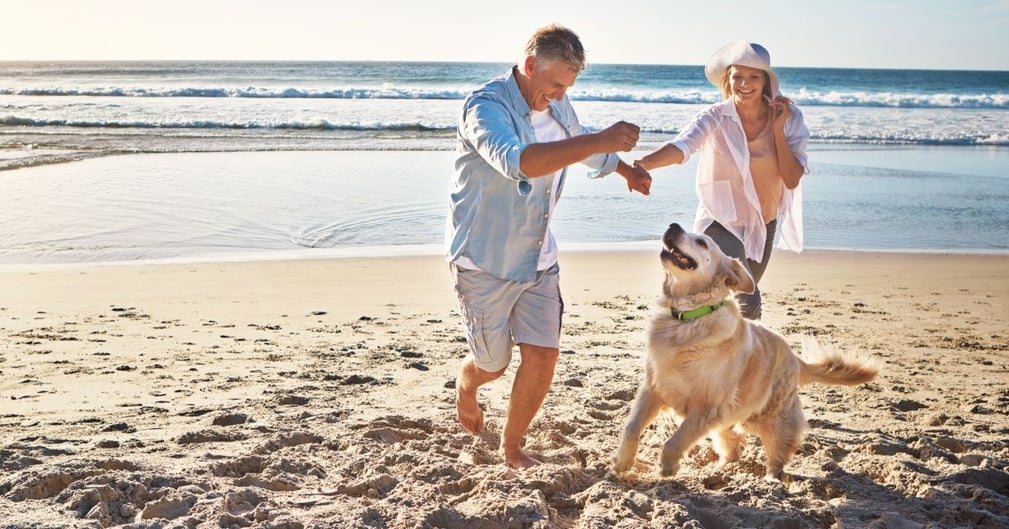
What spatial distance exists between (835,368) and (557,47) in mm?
2162

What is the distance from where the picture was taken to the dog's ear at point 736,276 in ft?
12.9

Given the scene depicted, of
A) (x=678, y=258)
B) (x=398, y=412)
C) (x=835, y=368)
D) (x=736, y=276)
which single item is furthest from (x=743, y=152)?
(x=398, y=412)

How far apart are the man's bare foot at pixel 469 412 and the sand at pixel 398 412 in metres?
0.07

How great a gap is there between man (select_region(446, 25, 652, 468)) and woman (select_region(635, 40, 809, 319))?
0.65m

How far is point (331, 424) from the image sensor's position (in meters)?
4.49

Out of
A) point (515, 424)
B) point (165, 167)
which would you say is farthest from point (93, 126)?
point (515, 424)

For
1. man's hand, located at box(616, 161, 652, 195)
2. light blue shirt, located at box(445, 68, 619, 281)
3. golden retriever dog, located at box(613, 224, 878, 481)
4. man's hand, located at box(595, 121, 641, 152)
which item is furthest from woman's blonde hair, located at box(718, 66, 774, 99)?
man's hand, located at box(595, 121, 641, 152)

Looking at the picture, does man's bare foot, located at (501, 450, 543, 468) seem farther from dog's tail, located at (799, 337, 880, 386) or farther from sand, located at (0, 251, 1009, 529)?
dog's tail, located at (799, 337, 880, 386)

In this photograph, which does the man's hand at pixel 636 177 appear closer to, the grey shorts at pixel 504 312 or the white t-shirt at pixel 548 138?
the white t-shirt at pixel 548 138

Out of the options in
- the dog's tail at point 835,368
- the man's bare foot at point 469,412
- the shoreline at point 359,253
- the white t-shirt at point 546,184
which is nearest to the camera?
the white t-shirt at point 546,184

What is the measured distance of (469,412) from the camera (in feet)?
14.2

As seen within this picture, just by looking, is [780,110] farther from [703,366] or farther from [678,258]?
[703,366]

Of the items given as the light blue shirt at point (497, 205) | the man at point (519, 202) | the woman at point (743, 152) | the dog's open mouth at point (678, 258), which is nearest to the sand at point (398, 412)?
the dog's open mouth at point (678, 258)

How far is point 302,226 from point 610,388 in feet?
20.5
